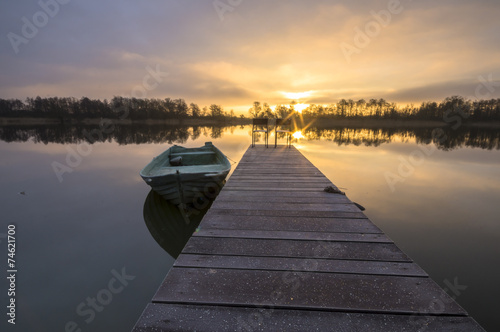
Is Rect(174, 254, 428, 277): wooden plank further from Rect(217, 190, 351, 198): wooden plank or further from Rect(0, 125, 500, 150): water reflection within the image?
Rect(0, 125, 500, 150): water reflection

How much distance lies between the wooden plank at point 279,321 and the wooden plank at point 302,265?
1.66 ft

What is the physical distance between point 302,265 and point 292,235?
2.09 feet

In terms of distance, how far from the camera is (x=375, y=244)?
2.69 metres

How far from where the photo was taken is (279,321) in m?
1.61

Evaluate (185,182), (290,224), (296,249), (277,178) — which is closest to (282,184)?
(277,178)

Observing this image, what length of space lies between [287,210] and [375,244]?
1.41 metres

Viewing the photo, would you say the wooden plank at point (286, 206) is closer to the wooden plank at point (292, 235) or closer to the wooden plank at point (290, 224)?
the wooden plank at point (290, 224)

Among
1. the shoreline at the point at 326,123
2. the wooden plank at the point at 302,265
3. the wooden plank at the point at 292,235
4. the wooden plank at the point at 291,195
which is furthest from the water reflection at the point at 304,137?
the shoreline at the point at 326,123

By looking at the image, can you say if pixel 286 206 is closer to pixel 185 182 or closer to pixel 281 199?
pixel 281 199

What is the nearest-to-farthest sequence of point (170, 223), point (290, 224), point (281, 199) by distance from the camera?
point (290, 224)
point (281, 199)
point (170, 223)

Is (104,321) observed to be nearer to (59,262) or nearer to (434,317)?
(59,262)

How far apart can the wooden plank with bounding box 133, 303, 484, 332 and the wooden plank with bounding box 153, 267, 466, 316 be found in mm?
52

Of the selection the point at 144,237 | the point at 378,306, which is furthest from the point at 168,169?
the point at 378,306

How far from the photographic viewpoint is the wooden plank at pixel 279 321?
1559 mm
